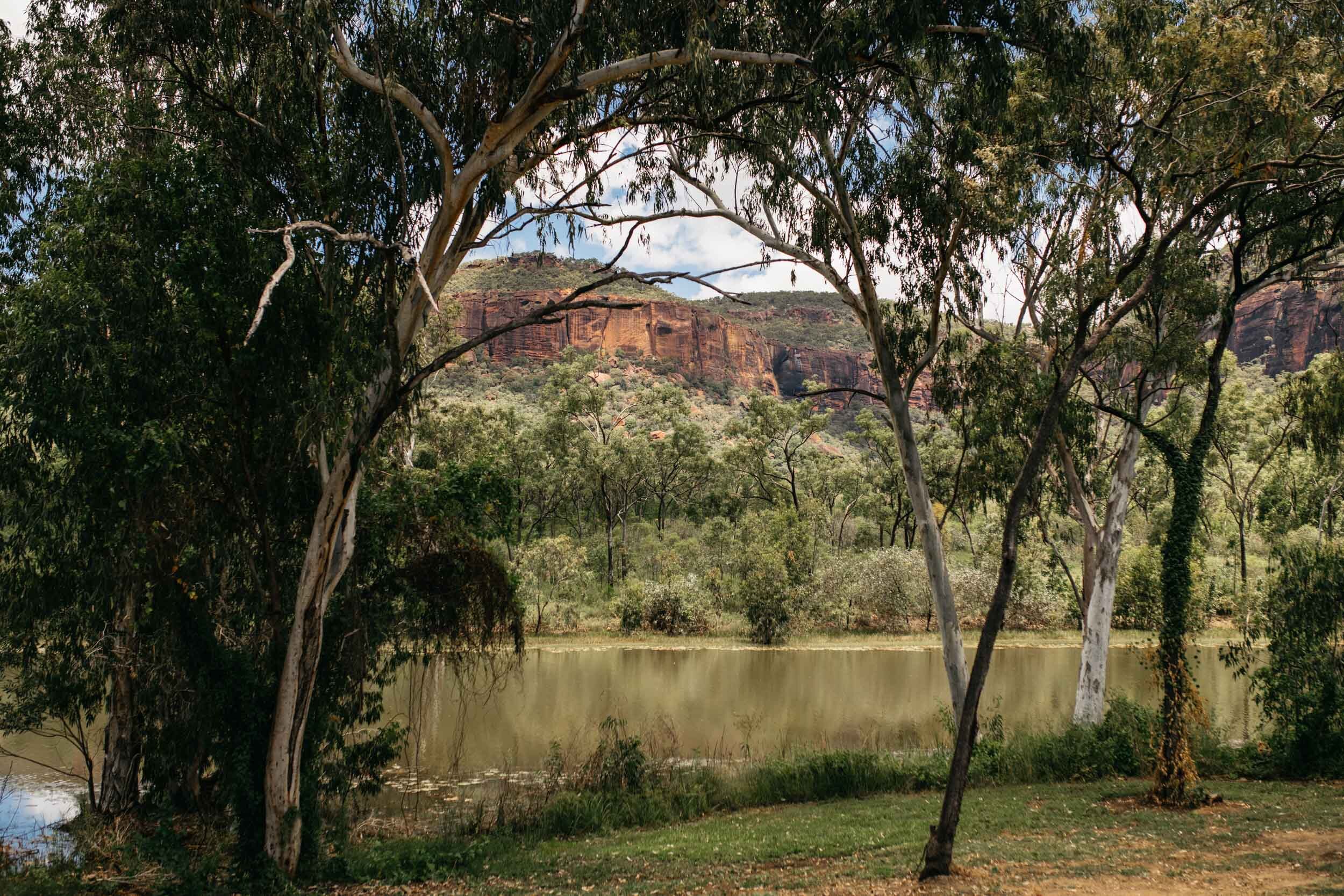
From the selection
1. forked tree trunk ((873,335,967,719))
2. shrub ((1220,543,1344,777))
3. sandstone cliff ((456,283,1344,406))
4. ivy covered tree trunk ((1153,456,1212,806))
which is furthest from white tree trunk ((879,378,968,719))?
sandstone cliff ((456,283,1344,406))

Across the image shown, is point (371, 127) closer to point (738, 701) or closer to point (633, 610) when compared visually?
point (738, 701)

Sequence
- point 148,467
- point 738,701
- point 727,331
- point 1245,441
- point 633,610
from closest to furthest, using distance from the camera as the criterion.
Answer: point 148,467, point 738,701, point 633,610, point 1245,441, point 727,331

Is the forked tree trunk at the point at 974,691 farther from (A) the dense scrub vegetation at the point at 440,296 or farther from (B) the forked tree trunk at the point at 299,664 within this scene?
(B) the forked tree trunk at the point at 299,664

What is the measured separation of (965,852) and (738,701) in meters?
9.51

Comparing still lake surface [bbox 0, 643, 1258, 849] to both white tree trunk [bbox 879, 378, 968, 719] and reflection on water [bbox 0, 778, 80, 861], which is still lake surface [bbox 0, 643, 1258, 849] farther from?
white tree trunk [bbox 879, 378, 968, 719]

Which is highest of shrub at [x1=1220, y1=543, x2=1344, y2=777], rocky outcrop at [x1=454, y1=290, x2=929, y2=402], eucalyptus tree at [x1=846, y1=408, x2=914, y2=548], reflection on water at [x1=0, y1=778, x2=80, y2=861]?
rocky outcrop at [x1=454, y1=290, x2=929, y2=402]

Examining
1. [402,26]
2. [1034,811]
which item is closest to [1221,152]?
[1034,811]

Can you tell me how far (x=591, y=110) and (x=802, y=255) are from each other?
3.08 m

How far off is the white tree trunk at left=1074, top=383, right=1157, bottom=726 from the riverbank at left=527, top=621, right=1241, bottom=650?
539 inches

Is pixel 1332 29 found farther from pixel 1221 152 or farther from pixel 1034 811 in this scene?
pixel 1034 811

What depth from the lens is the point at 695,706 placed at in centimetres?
1477

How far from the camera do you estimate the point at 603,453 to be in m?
33.6

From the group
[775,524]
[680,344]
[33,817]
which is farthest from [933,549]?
[680,344]

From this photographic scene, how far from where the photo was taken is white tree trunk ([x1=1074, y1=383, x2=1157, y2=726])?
9.98 meters
